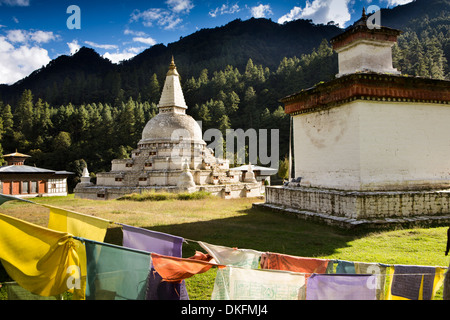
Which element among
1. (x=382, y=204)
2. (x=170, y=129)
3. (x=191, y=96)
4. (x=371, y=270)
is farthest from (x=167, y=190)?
(x=191, y=96)

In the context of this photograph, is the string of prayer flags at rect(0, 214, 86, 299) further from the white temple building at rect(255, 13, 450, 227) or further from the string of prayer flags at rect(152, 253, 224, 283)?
the white temple building at rect(255, 13, 450, 227)

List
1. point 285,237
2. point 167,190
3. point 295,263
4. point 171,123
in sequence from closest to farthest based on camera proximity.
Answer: point 295,263
point 285,237
point 167,190
point 171,123

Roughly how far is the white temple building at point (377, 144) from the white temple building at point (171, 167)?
11.7 metres

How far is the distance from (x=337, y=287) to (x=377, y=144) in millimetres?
8128

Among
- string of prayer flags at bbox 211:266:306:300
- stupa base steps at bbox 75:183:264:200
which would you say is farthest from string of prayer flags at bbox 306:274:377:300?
stupa base steps at bbox 75:183:264:200

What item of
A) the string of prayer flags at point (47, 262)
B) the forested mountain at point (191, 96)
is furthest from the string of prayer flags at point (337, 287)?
the forested mountain at point (191, 96)

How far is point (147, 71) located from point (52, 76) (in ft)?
143

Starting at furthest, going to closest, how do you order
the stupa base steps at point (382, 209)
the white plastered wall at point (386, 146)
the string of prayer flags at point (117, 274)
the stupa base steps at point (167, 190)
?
the stupa base steps at point (167, 190)
the white plastered wall at point (386, 146)
the stupa base steps at point (382, 209)
the string of prayer flags at point (117, 274)

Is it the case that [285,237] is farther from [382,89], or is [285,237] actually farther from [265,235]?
[382,89]

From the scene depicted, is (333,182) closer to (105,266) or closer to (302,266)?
(302,266)

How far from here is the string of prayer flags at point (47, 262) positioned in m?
3.74

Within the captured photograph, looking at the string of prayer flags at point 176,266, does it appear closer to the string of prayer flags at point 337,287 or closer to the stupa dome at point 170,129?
the string of prayer flags at point 337,287

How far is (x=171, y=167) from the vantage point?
23.9 meters
